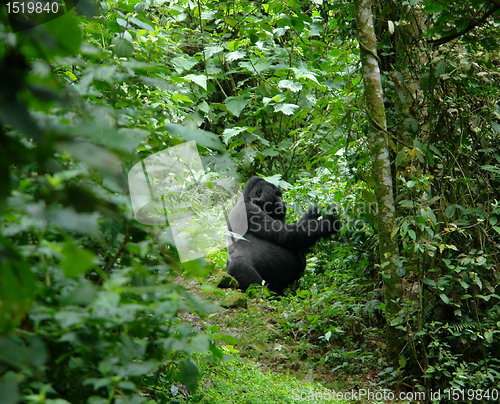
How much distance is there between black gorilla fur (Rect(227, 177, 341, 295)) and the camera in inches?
178

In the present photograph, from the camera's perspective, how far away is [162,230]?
133cm

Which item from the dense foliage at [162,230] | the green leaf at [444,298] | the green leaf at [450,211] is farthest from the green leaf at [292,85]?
the green leaf at [444,298]

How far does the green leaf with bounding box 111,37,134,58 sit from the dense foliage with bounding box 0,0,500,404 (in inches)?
0.7

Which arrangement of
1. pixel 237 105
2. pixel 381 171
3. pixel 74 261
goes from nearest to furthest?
pixel 74 261, pixel 381 171, pixel 237 105

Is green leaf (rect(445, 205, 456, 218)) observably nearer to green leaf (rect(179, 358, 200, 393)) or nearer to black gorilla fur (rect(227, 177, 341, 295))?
green leaf (rect(179, 358, 200, 393))

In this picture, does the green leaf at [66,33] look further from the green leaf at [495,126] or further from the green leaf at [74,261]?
the green leaf at [495,126]

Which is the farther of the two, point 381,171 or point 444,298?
point 381,171

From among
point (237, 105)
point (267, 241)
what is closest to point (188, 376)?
point (267, 241)

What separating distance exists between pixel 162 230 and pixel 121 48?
3.80 ft

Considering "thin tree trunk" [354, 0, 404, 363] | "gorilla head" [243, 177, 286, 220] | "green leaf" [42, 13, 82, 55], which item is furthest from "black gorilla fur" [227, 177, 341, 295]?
"green leaf" [42, 13, 82, 55]

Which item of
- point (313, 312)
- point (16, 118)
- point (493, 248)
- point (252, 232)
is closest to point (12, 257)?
point (16, 118)

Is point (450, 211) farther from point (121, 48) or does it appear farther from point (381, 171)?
point (121, 48)

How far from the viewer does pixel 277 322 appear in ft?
11.7

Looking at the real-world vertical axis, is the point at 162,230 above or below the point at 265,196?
above
